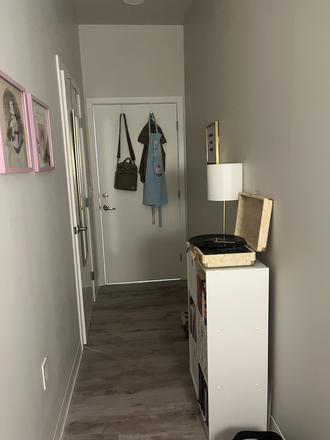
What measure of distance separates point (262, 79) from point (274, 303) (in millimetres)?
1068

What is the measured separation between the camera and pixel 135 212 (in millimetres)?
3889

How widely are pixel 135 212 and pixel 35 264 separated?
240cm

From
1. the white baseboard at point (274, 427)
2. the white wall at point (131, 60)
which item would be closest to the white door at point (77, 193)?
the white wall at point (131, 60)

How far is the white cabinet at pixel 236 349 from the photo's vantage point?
156cm

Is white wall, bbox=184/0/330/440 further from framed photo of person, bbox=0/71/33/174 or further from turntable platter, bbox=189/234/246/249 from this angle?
framed photo of person, bbox=0/71/33/174

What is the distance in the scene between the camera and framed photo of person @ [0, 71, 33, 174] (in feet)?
3.81

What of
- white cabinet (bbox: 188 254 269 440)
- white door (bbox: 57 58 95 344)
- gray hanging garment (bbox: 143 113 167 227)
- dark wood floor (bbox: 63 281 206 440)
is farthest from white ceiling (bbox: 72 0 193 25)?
dark wood floor (bbox: 63 281 206 440)

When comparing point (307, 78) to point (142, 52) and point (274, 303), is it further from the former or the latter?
point (142, 52)

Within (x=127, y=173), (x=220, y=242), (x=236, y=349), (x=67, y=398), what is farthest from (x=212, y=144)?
(x=67, y=398)

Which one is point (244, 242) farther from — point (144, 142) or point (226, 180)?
point (144, 142)

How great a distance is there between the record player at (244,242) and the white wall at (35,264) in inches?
30.7

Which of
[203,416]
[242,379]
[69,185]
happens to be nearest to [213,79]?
[69,185]

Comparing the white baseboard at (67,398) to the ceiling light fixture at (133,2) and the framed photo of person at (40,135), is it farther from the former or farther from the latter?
the ceiling light fixture at (133,2)

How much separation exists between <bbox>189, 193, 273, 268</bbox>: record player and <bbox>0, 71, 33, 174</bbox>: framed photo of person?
2.94ft
